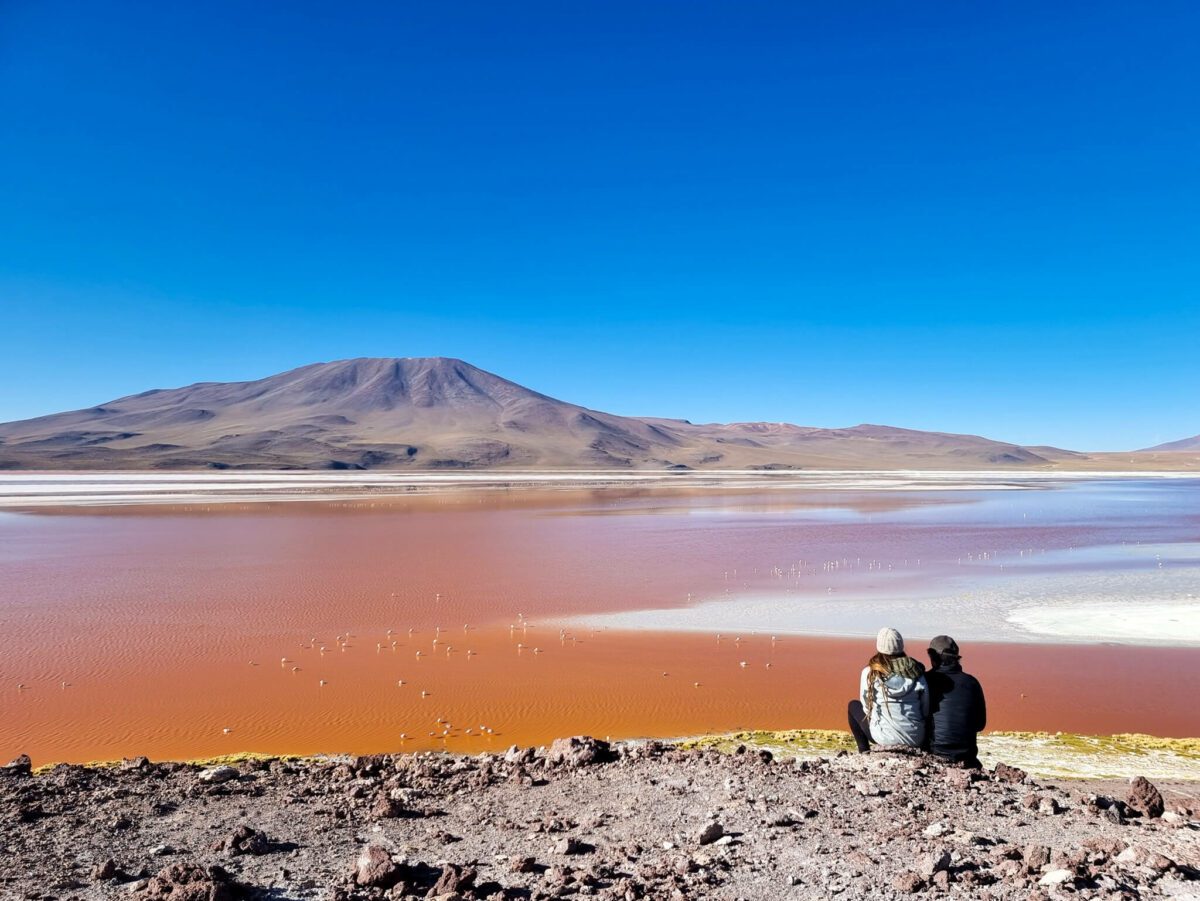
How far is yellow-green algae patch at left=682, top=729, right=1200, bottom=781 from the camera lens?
8609 millimetres

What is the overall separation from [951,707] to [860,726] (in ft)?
2.75

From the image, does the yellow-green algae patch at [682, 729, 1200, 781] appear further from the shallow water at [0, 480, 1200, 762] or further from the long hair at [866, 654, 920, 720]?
the long hair at [866, 654, 920, 720]

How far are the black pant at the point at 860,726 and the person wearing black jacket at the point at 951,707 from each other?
1.62ft

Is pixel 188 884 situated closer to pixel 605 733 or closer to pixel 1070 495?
pixel 605 733

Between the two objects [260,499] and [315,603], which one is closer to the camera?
[315,603]

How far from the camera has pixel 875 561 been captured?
89.0 feet

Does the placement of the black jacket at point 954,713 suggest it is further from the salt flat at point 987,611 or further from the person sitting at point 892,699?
the salt flat at point 987,611

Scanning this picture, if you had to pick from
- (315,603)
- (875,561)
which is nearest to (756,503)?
(875,561)

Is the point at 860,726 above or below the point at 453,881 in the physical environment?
above

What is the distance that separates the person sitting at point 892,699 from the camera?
618cm

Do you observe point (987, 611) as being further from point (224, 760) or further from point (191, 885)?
point (191, 885)

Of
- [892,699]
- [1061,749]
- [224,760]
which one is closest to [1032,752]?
[1061,749]

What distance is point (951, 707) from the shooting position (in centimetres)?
640

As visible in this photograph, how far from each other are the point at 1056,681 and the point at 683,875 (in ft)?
37.3
